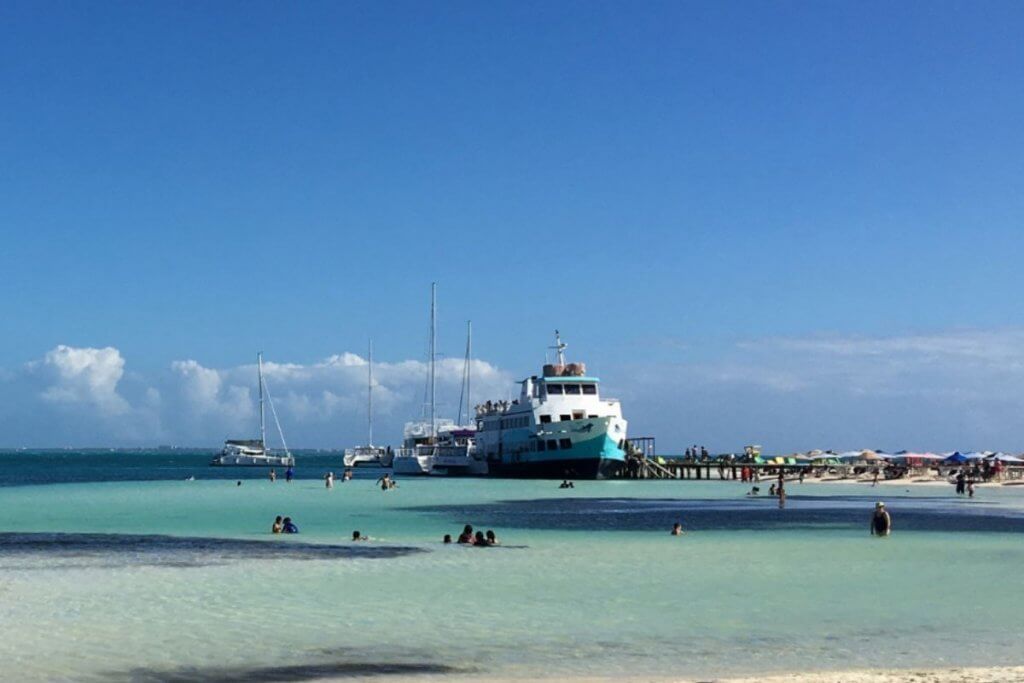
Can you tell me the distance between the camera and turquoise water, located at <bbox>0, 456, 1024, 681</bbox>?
58.3 ft

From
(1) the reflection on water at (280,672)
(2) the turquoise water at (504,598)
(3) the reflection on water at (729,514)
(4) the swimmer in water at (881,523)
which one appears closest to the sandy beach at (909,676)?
(2) the turquoise water at (504,598)

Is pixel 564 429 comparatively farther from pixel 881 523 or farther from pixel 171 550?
pixel 171 550

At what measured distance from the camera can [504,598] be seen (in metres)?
24.0

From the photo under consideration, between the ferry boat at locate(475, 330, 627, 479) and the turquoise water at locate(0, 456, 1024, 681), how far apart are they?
4094cm

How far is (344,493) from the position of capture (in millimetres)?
74625

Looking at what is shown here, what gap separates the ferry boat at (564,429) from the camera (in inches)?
3484

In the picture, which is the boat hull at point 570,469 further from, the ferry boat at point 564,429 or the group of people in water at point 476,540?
the group of people in water at point 476,540

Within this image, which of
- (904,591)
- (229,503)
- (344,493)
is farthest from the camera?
(344,493)

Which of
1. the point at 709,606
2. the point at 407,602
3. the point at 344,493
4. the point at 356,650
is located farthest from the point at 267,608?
the point at 344,493

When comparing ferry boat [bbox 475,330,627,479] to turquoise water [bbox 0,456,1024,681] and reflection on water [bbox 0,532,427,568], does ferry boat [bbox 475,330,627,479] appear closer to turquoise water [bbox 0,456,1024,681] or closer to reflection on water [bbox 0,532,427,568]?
turquoise water [bbox 0,456,1024,681]

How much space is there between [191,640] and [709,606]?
943 centimetres

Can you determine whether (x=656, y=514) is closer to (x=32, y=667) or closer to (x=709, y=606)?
(x=709, y=606)

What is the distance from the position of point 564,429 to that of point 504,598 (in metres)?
65.8

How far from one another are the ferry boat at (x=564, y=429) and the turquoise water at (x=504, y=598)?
134 ft
